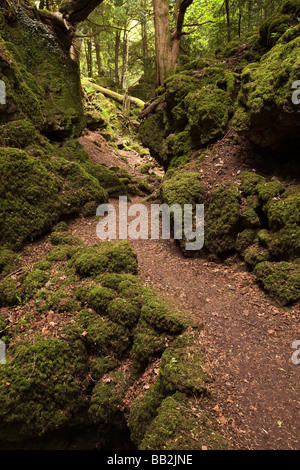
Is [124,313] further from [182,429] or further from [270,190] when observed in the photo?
[270,190]

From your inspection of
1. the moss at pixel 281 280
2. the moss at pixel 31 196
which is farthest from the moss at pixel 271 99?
the moss at pixel 31 196

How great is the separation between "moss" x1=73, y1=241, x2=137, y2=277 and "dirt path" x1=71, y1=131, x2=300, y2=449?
48 centimetres

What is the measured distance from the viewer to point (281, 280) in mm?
4555

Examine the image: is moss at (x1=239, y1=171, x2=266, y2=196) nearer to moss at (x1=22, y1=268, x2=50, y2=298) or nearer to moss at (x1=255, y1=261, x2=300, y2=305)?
moss at (x1=255, y1=261, x2=300, y2=305)

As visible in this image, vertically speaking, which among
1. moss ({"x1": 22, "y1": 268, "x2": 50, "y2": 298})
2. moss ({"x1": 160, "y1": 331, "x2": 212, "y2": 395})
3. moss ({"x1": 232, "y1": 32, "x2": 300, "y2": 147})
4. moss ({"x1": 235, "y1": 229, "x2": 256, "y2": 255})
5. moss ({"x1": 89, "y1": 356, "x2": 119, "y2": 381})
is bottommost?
moss ({"x1": 89, "y1": 356, "x2": 119, "y2": 381})

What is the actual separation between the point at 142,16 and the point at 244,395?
1708 centimetres

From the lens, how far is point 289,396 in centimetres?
315

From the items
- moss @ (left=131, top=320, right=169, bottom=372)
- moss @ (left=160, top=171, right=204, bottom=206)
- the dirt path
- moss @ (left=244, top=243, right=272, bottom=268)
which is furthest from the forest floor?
moss @ (left=131, top=320, right=169, bottom=372)

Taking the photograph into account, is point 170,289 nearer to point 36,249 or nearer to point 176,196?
point 176,196

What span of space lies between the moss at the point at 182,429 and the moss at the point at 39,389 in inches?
54.1

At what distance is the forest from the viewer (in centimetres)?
346

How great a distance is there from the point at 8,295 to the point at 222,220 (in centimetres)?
492

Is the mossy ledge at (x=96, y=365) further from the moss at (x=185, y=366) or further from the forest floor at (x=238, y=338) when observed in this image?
the forest floor at (x=238, y=338)
